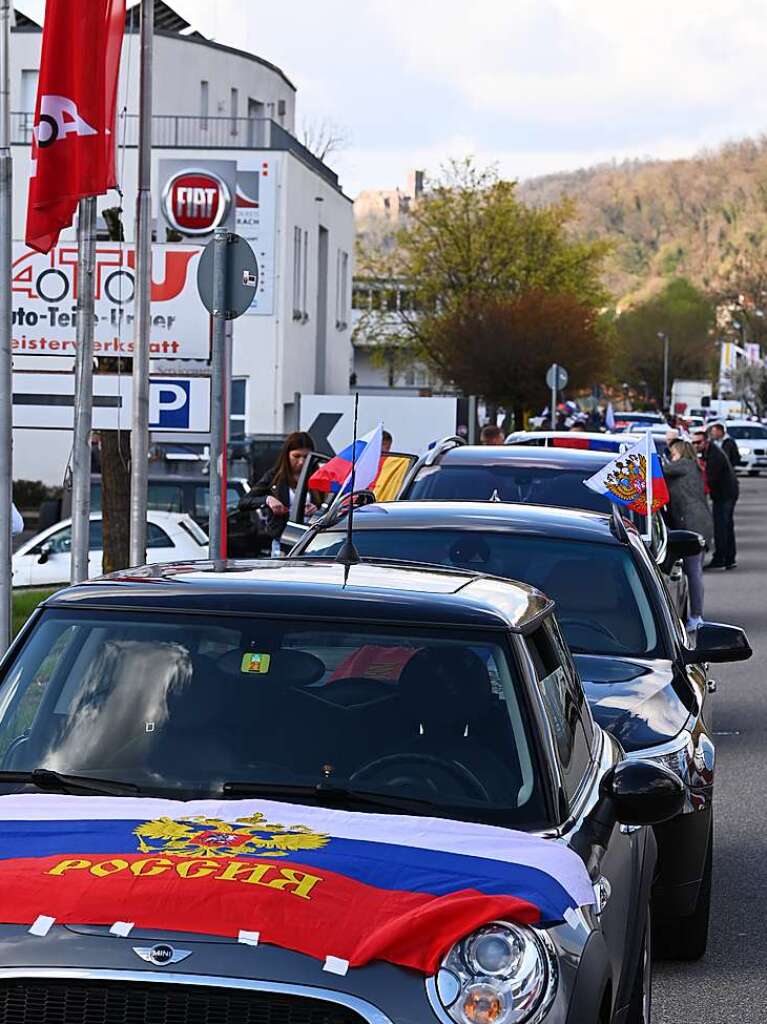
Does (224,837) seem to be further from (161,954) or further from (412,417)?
(412,417)

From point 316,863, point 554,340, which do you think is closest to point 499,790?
point 316,863

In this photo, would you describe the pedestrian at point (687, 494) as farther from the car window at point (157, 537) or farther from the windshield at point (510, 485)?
the windshield at point (510, 485)

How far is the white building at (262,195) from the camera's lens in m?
44.6

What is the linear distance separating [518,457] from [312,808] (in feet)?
28.3

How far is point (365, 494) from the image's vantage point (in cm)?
1022

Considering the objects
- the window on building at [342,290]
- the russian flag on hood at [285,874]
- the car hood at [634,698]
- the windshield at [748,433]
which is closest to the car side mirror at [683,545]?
the car hood at [634,698]

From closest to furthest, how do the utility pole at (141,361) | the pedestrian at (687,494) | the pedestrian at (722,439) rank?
the utility pole at (141,361) < the pedestrian at (687,494) < the pedestrian at (722,439)

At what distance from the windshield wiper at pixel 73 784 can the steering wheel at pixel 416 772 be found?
523mm

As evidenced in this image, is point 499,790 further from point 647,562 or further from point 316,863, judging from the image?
point 647,562

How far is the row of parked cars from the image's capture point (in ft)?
10.9

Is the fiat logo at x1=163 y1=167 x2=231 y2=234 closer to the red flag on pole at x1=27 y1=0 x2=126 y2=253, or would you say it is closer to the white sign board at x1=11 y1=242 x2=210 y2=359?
the white sign board at x1=11 y1=242 x2=210 y2=359

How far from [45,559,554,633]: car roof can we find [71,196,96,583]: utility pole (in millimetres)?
6094

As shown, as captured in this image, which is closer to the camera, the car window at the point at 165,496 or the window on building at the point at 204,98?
the car window at the point at 165,496

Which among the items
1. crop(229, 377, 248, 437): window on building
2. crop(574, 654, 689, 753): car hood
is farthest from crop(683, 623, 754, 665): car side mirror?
crop(229, 377, 248, 437): window on building
